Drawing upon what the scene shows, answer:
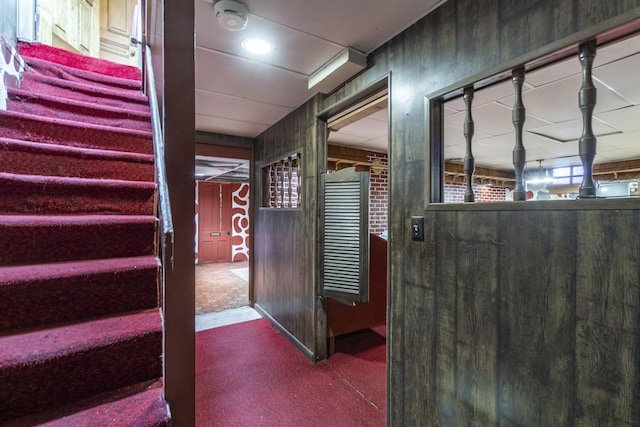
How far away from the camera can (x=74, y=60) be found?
2.46m

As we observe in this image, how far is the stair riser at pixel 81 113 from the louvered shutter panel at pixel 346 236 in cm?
145

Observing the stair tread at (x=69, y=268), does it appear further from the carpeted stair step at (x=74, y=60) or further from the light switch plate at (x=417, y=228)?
the carpeted stair step at (x=74, y=60)

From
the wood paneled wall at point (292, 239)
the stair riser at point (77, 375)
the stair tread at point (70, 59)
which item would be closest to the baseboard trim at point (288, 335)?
the wood paneled wall at point (292, 239)

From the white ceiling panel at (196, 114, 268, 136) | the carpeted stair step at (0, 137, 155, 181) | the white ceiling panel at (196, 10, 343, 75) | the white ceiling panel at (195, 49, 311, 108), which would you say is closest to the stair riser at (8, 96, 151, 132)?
the carpeted stair step at (0, 137, 155, 181)

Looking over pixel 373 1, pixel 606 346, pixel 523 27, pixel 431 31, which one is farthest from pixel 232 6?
pixel 606 346

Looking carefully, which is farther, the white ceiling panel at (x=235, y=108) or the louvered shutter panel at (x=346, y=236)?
the white ceiling panel at (x=235, y=108)

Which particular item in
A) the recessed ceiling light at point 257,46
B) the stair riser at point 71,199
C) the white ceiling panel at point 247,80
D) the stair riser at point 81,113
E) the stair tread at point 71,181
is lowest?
the stair riser at point 71,199

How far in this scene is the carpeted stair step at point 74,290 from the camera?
3.33 ft

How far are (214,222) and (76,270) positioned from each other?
684 cm

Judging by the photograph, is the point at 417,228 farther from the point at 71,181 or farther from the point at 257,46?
the point at 71,181

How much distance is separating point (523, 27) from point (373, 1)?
0.63m

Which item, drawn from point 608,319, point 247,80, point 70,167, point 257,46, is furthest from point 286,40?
point 608,319

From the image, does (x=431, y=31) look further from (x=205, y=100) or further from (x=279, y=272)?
(x=279, y=272)

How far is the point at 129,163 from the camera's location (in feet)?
5.40
